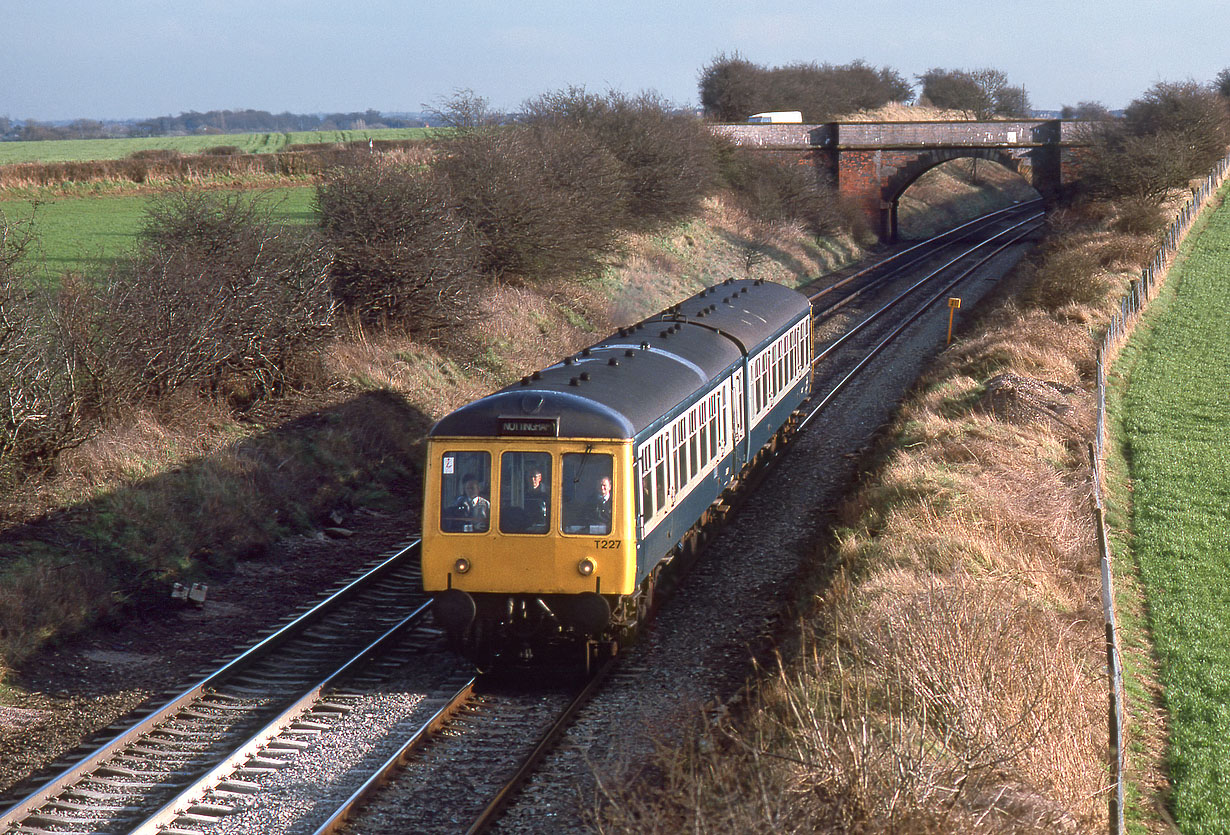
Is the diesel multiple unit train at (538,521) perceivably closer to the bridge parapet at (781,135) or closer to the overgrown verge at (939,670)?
the overgrown verge at (939,670)

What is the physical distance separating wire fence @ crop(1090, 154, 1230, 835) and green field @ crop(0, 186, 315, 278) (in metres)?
16.7

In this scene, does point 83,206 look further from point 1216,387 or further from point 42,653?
point 1216,387

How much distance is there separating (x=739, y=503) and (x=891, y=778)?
10229 millimetres

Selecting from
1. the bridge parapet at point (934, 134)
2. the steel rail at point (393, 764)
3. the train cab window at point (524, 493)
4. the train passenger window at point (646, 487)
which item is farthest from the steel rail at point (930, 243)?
the steel rail at point (393, 764)

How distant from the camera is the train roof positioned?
1003 centimetres

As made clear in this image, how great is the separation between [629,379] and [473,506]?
231 cm

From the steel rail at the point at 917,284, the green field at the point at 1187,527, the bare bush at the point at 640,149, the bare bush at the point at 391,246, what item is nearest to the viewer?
the green field at the point at 1187,527

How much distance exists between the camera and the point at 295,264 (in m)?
18.6

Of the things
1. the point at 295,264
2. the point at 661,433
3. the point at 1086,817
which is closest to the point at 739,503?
the point at 661,433

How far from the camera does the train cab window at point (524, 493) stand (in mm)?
9984

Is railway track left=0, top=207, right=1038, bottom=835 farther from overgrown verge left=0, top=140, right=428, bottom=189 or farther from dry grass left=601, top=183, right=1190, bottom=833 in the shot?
overgrown verge left=0, top=140, right=428, bottom=189

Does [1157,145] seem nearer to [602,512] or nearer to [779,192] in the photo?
[779,192]

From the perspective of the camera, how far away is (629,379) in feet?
37.7

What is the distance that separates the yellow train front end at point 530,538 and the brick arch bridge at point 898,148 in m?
41.0
